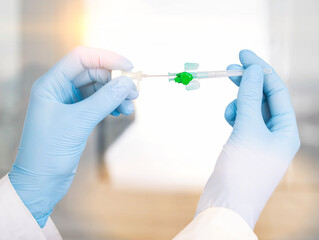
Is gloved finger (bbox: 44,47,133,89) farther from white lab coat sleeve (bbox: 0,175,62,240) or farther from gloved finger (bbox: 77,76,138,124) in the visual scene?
white lab coat sleeve (bbox: 0,175,62,240)

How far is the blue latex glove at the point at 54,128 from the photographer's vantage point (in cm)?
83

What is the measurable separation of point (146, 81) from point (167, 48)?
18 centimetres

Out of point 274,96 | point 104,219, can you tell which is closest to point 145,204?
point 104,219

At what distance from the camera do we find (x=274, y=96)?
33.7 inches

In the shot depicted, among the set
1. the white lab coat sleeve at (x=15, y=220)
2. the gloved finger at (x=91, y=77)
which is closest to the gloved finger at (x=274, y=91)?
the gloved finger at (x=91, y=77)

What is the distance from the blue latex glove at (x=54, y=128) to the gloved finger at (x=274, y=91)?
371 mm

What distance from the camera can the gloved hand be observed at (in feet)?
2.47

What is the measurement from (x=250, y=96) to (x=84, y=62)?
52cm

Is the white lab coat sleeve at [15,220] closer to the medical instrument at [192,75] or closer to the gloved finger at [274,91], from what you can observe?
the medical instrument at [192,75]

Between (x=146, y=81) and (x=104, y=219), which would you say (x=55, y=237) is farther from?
(x=146, y=81)

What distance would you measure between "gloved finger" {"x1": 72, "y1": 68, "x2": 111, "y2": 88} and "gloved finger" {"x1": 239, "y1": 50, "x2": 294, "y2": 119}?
17.6 inches

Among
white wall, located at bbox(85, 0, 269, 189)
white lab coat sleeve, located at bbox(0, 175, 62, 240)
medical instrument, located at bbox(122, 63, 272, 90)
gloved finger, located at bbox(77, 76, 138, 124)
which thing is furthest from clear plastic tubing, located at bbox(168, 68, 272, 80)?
white lab coat sleeve, located at bbox(0, 175, 62, 240)

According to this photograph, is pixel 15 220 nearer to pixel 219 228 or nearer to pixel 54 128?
pixel 54 128

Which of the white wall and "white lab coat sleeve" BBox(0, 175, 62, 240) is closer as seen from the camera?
"white lab coat sleeve" BBox(0, 175, 62, 240)
